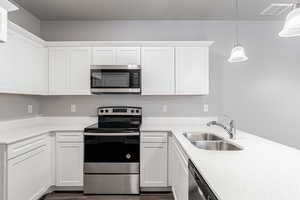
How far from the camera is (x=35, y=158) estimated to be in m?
2.62

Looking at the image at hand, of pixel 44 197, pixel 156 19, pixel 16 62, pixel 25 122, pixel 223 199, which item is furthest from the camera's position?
pixel 156 19

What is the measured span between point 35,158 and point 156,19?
8.84 ft

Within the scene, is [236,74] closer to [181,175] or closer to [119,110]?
[119,110]

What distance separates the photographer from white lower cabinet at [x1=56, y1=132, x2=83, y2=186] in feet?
10.0

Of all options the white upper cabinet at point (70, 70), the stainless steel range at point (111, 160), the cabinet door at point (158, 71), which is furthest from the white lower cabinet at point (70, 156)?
the cabinet door at point (158, 71)

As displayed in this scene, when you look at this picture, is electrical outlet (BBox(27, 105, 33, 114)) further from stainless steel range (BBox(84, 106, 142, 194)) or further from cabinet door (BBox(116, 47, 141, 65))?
cabinet door (BBox(116, 47, 141, 65))

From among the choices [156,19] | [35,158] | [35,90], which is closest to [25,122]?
[35,90]

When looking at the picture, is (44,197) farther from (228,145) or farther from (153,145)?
(228,145)

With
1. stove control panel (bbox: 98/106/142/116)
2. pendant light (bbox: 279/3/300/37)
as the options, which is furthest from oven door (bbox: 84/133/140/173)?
pendant light (bbox: 279/3/300/37)

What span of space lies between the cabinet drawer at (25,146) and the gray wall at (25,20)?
5.31 feet

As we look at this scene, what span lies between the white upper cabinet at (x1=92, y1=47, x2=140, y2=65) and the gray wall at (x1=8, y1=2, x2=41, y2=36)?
1.06 m

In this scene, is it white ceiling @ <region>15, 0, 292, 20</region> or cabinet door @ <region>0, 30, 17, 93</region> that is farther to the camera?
white ceiling @ <region>15, 0, 292, 20</region>

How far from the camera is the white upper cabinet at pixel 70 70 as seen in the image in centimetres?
336

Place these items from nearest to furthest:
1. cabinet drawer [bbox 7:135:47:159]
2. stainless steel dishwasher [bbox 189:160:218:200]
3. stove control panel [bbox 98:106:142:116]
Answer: stainless steel dishwasher [bbox 189:160:218:200]
cabinet drawer [bbox 7:135:47:159]
stove control panel [bbox 98:106:142:116]
